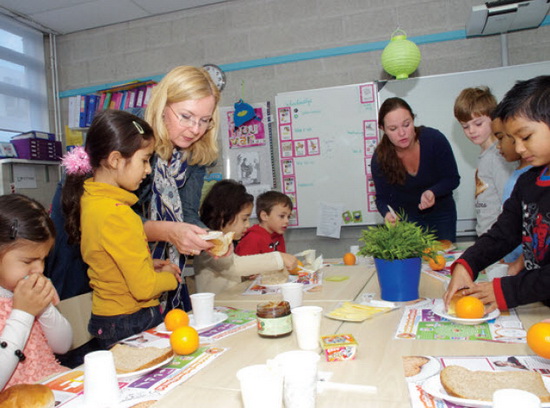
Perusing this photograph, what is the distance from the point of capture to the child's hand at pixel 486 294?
1244 millimetres

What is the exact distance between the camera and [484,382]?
81 cm

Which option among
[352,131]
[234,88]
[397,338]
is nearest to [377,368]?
[397,338]

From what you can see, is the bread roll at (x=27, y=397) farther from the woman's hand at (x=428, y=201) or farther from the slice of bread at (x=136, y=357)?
the woman's hand at (x=428, y=201)

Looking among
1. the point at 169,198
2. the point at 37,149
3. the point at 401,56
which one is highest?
the point at 401,56

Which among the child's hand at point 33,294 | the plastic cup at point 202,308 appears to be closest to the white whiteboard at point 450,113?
the plastic cup at point 202,308

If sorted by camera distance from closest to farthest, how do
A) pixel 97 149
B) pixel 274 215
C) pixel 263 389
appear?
pixel 263 389, pixel 97 149, pixel 274 215

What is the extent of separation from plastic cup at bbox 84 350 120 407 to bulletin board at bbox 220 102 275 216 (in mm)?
3431

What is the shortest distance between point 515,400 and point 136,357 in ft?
2.61

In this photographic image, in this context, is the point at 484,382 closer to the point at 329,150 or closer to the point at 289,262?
the point at 289,262

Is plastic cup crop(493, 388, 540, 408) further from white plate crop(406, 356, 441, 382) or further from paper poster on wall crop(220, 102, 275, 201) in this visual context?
paper poster on wall crop(220, 102, 275, 201)

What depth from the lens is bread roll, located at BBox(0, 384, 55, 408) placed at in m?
0.82

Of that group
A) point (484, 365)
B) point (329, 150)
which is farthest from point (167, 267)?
point (329, 150)

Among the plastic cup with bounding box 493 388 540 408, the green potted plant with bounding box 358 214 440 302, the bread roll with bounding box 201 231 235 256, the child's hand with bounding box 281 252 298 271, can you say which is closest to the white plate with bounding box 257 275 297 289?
the child's hand with bounding box 281 252 298 271

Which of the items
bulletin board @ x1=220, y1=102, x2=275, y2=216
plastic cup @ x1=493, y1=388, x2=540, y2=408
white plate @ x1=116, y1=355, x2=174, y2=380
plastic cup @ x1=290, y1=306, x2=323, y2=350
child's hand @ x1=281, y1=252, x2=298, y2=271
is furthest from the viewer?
bulletin board @ x1=220, y1=102, x2=275, y2=216
